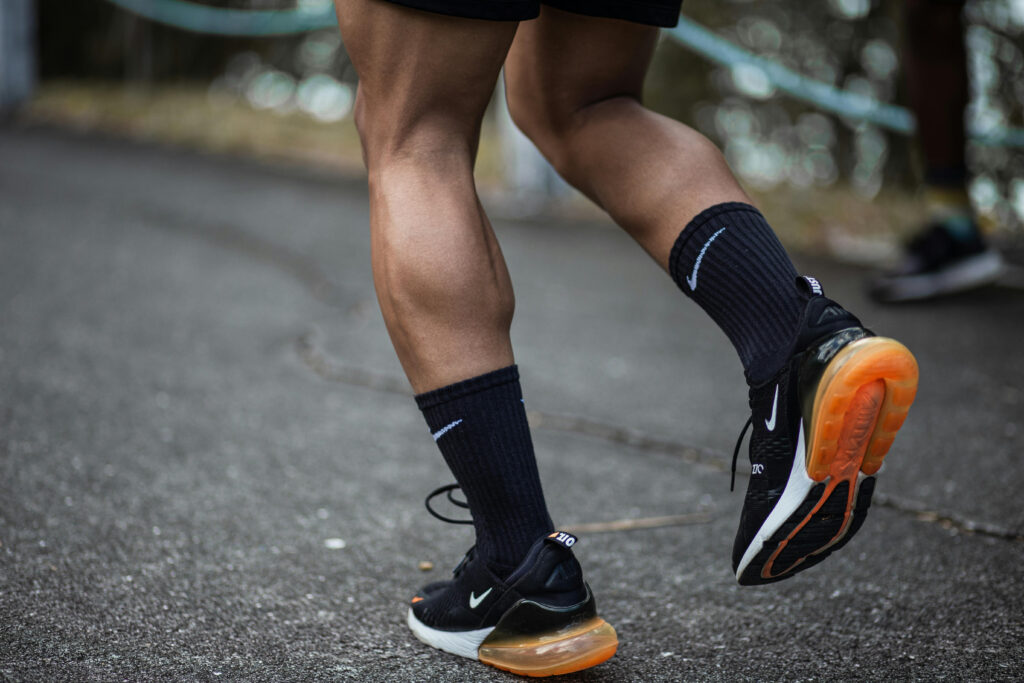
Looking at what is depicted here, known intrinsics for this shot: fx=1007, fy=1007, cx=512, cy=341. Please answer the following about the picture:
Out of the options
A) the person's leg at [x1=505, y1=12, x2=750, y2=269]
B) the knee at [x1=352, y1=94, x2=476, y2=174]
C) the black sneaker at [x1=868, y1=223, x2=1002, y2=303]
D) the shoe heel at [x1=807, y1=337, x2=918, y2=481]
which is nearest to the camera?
the shoe heel at [x1=807, y1=337, x2=918, y2=481]

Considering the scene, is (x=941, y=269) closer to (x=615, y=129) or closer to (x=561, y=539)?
(x=615, y=129)

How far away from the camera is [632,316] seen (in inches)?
123

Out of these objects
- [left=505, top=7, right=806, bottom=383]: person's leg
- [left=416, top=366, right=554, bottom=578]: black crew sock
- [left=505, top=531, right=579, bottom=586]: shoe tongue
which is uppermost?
[left=505, top=7, right=806, bottom=383]: person's leg

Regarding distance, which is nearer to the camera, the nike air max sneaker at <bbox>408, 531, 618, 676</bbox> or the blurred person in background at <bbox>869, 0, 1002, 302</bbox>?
the nike air max sneaker at <bbox>408, 531, 618, 676</bbox>

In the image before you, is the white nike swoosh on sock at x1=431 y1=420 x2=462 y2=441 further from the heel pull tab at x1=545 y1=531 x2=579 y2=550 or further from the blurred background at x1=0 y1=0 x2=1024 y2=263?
the blurred background at x1=0 y1=0 x2=1024 y2=263

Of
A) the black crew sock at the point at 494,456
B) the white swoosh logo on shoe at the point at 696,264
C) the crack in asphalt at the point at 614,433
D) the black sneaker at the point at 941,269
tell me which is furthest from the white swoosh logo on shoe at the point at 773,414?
the black sneaker at the point at 941,269

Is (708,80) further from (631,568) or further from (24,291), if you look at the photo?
(631,568)

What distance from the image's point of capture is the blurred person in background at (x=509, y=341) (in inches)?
43.8

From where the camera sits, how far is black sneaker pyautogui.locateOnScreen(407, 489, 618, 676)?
3.94 feet

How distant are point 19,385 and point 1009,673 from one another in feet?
6.61

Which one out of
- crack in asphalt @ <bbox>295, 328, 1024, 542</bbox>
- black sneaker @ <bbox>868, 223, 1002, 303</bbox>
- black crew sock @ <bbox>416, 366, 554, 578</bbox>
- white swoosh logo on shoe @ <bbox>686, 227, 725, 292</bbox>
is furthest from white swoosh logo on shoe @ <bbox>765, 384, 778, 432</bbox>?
black sneaker @ <bbox>868, 223, 1002, 303</bbox>

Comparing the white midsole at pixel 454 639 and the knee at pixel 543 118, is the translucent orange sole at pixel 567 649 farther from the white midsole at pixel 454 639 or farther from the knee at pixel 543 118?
the knee at pixel 543 118

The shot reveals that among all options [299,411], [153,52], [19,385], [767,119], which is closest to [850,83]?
[767,119]

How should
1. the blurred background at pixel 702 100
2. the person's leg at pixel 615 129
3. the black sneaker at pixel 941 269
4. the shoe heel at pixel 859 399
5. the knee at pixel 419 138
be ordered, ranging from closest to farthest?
the shoe heel at pixel 859 399
the knee at pixel 419 138
the person's leg at pixel 615 129
the black sneaker at pixel 941 269
the blurred background at pixel 702 100
